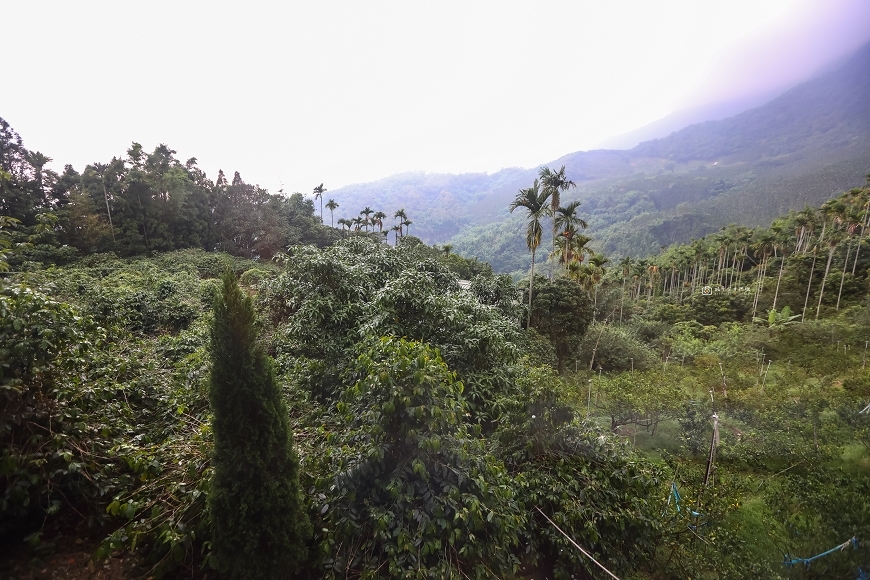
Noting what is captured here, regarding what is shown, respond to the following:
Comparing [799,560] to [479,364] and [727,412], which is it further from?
[727,412]

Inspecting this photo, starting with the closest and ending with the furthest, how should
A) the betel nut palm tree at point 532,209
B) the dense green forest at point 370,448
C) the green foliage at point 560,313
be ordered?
the dense green forest at point 370,448 < the betel nut palm tree at point 532,209 < the green foliage at point 560,313

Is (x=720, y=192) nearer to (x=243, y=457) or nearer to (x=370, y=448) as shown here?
(x=370, y=448)

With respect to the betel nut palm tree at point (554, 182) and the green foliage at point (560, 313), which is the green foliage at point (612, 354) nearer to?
the green foliage at point (560, 313)

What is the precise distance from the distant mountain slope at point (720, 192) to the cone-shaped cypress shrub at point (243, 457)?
86.9 m

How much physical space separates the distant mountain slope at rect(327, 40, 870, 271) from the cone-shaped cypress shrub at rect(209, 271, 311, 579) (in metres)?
86.9

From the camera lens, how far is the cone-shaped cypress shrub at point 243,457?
2.93 meters

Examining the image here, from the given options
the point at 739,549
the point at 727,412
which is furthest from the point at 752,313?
the point at 739,549

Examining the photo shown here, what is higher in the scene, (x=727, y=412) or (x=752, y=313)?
(x=727, y=412)

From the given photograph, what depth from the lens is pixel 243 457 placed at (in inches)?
116

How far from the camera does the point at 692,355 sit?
1878 cm

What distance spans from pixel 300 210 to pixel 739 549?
49.4 m

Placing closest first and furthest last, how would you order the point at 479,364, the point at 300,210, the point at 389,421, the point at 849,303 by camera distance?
the point at 389,421 < the point at 479,364 < the point at 849,303 < the point at 300,210

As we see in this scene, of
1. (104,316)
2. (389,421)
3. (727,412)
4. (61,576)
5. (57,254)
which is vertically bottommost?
(727,412)

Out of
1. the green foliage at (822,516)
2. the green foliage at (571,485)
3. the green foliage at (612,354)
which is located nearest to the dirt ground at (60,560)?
the green foliage at (571,485)
